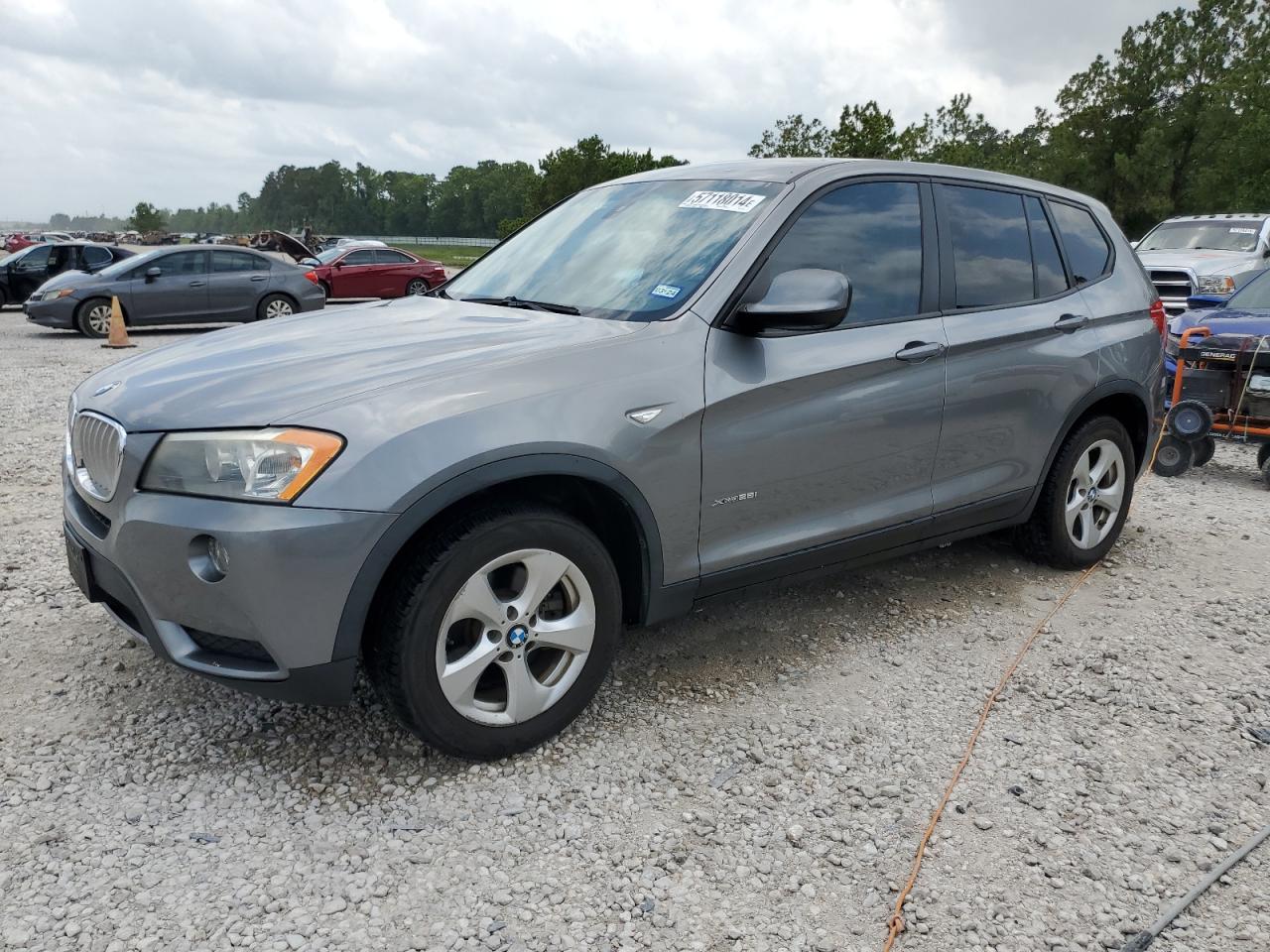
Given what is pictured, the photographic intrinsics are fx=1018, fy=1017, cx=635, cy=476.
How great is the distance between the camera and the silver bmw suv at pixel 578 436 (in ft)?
8.62

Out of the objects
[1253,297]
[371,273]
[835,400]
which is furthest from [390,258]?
[835,400]

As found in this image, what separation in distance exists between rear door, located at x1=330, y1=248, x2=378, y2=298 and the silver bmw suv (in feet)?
67.6

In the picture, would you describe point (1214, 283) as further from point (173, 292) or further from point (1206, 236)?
point (173, 292)

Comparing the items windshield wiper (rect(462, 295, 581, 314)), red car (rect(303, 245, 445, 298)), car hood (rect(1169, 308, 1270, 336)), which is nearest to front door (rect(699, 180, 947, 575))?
windshield wiper (rect(462, 295, 581, 314))

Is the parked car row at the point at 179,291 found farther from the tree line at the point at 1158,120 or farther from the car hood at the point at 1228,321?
the tree line at the point at 1158,120

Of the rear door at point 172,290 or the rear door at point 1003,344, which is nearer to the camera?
the rear door at point 1003,344

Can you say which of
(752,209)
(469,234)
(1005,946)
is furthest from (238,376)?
(469,234)

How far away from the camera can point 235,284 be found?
15.8 m

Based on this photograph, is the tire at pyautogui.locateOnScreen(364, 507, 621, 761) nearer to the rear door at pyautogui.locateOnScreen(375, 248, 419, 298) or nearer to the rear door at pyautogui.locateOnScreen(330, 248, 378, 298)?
the rear door at pyautogui.locateOnScreen(330, 248, 378, 298)

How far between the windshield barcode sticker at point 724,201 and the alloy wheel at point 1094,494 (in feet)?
6.93

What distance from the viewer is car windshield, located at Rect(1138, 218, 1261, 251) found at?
13.5m

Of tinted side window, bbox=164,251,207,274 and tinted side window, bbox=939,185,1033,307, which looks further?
tinted side window, bbox=164,251,207,274

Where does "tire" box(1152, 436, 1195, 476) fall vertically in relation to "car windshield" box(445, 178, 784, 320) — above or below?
below

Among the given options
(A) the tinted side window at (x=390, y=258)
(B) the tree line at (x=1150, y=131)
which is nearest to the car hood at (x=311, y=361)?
(A) the tinted side window at (x=390, y=258)
